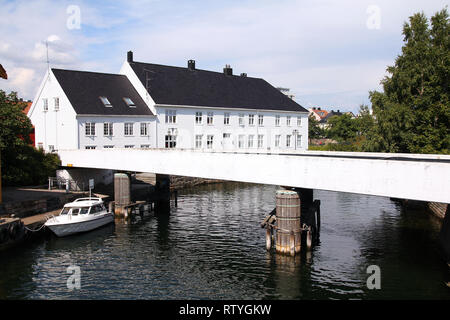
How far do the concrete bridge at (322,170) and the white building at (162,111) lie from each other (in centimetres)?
1261

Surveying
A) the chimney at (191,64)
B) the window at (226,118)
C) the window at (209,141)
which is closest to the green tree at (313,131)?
the chimney at (191,64)

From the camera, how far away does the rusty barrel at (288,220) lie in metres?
27.1

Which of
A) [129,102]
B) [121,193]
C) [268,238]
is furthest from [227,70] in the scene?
[268,238]

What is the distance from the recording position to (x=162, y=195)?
46125 mm

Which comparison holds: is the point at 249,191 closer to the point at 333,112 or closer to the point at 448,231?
the point at 448,231

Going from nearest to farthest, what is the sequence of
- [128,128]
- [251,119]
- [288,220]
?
[288,220] < [128,128] < [251,119]

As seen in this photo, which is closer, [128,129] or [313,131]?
[128,129]

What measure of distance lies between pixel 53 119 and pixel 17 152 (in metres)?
13.9

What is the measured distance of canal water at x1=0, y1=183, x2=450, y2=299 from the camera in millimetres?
22625

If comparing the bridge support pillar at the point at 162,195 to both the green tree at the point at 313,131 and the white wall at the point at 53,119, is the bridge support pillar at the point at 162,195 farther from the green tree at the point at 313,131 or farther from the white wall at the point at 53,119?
the green tree at the point at 313,131

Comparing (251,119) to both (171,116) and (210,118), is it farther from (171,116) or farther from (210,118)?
(171,116)

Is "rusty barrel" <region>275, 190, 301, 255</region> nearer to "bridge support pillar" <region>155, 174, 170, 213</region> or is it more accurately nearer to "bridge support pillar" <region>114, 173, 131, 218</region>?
"bridge support pillar" <region>114, 173, 131, 218</region>

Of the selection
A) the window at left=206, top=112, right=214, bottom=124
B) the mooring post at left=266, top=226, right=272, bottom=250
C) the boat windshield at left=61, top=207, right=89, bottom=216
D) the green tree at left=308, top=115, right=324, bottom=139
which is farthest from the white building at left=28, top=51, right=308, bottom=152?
the green tree at left=308, top=115, right=324, bottom=139

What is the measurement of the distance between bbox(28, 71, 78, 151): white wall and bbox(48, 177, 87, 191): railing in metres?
5.04
